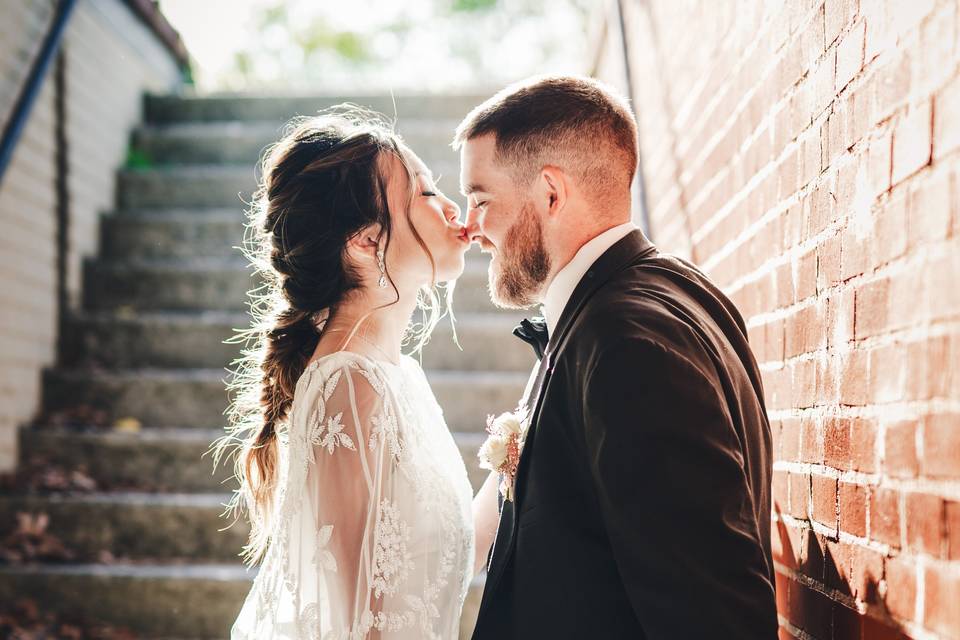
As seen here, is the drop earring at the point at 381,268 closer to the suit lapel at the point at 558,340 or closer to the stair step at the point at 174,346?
the suit lapel at the point at 558,340

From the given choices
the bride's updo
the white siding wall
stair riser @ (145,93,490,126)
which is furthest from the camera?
stair riser @ (145,93,490,126)

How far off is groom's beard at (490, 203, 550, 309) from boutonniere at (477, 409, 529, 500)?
10.3 inches

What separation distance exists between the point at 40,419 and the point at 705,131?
330cm

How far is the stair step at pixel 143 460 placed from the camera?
3.78 m

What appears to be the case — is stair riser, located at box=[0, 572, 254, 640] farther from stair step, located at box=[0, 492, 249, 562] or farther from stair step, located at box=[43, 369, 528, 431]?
stair step, located at box=[43, 369, 528, 431]

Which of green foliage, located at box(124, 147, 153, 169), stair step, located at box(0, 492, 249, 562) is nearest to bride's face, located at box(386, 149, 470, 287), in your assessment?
stair step, located at box(0, 492, 249, 562)

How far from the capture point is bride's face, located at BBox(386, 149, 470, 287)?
7.34 feet

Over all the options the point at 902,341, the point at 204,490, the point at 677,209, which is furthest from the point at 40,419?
the point at 902,341

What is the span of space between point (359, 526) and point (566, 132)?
0.97m

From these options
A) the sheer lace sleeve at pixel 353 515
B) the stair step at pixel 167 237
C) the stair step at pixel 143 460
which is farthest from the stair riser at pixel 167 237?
the sheer lace sleeve at pixel 353 515

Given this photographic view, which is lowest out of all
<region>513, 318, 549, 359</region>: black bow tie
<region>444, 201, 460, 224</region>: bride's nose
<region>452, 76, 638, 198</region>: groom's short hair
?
<region>513, 318, 549, 359</region>: black bow tie

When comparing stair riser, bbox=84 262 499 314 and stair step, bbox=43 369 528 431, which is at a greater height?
stair riser, bbox=84 262 499 314

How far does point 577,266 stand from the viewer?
1.75 metres

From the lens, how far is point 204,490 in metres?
3.80
